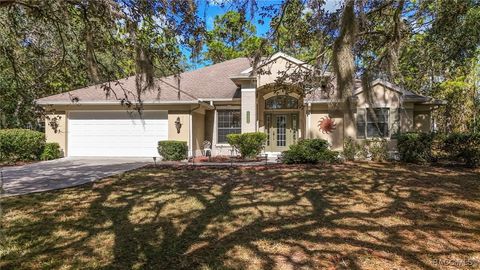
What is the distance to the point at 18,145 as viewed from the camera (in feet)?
48.1

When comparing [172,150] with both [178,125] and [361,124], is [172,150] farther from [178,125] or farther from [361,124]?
[361,124]

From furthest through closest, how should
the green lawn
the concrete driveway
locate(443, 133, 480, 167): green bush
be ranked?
locate(443, 133, 480, 167): green bush < the concrete driveway < the green lawn

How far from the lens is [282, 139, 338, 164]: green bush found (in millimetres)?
12859

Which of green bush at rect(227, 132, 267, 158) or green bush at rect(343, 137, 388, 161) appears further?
green bush at rect(227, 132, 267, 158)

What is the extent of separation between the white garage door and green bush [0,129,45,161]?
1.54 metres

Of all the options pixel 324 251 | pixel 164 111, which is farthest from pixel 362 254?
pixel 164 111

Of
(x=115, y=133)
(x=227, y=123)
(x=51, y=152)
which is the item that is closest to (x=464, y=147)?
(x=227, y=123)

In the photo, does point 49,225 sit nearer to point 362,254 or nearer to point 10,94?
point 10,94

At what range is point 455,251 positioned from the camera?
4.61 m

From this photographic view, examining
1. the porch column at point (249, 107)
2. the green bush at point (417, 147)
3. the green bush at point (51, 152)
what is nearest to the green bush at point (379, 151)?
the green bush at point (417, 147)

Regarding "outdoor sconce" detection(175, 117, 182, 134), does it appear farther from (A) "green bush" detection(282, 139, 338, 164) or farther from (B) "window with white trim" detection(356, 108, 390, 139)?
(B) "window with white trim" detection(356, 108, 390, 139)

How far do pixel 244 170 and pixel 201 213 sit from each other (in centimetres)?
513

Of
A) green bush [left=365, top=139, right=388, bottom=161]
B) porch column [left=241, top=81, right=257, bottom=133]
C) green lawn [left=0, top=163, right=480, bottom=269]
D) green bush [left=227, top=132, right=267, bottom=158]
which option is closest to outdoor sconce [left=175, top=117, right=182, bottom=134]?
green bush [left=227, top=132, right=267, bottom=158]

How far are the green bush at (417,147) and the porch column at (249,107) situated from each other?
20.9 feet
